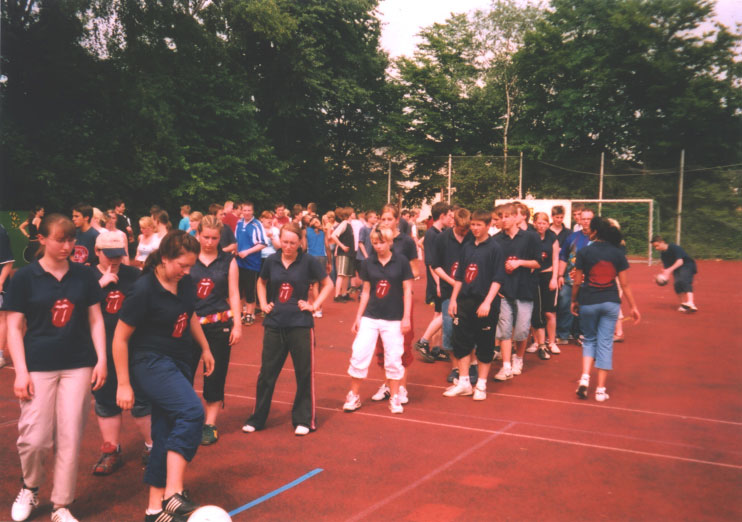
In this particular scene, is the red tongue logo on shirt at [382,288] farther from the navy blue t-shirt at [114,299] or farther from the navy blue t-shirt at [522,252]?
the navy blue t-shirt at [114,299]

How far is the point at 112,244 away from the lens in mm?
4996

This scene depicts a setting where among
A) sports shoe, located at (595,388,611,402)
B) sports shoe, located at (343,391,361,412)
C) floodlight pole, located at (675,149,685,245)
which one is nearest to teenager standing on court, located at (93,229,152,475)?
sports shoe, located at (343,391,361,412)

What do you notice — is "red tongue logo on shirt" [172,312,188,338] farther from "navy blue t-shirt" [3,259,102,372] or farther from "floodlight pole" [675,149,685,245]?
"floodlight pole" [675,149,685,245]

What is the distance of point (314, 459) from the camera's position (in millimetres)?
5383

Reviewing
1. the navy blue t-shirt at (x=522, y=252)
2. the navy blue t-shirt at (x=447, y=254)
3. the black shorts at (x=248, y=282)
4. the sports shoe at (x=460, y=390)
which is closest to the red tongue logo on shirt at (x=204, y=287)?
the sports shoe at (x=460, y=390)

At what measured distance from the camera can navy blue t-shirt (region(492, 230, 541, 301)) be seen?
818 cm

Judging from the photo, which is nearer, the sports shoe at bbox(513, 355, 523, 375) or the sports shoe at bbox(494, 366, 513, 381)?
the sports shoe at bbox(494, 366, 513, 381)

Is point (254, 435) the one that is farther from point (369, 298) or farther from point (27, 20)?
point (27, 20)

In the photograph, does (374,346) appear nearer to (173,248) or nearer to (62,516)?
(173,248)

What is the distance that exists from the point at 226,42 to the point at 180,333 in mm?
24143

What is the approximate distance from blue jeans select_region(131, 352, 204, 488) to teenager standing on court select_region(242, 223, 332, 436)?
1.91 metres

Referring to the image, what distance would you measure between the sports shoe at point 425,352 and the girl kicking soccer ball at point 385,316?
2530 millimetres

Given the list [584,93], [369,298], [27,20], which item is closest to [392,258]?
[369,298]

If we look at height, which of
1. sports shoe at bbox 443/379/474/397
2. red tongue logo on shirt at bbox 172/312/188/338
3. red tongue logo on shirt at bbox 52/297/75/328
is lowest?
sports shoe at bbox 443/379/474/397
